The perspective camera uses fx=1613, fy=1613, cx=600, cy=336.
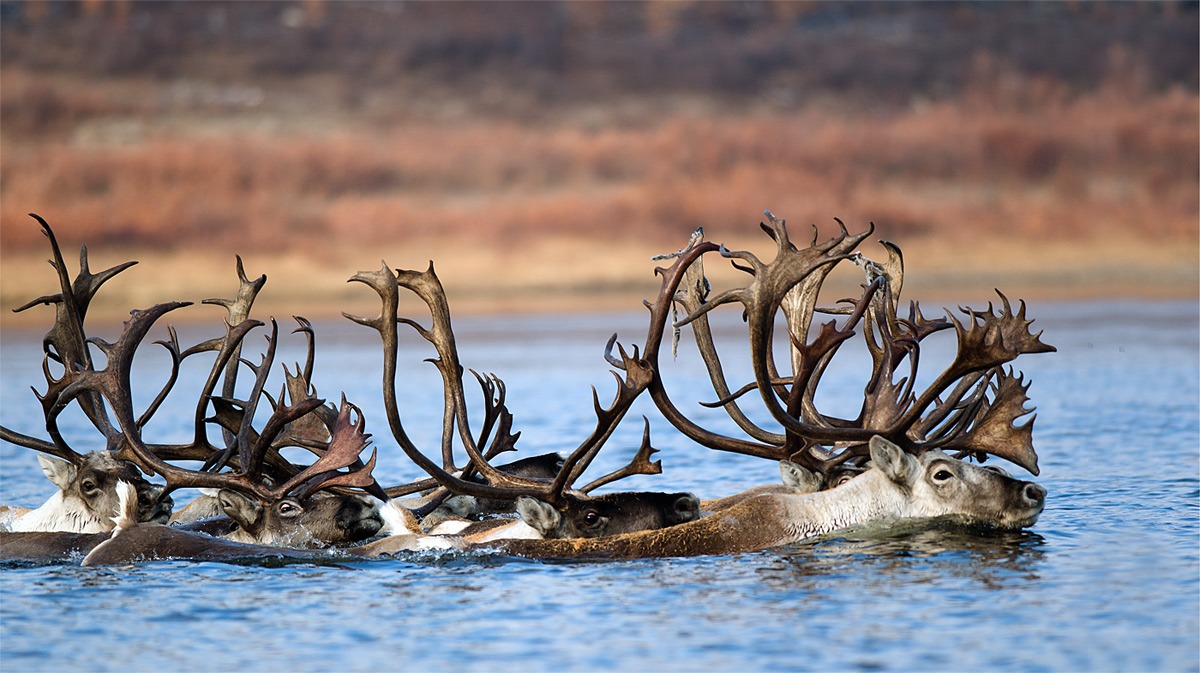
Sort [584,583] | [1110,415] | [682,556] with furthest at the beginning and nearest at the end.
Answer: [1110,415] → [682,556] → [584,583]

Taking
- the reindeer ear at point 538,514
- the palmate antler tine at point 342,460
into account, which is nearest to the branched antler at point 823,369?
the reindeer ear at point 538,514

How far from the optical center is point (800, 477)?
9.82 meters

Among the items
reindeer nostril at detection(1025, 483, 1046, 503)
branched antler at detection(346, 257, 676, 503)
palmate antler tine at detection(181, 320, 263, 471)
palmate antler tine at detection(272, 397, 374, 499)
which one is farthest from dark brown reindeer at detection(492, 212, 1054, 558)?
palmate antler tine at detection(181, 320, 263, 471)

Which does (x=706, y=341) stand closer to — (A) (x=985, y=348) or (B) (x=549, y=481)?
(B) (x=549, y=481)

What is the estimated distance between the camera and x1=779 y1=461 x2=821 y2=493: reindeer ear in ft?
32.1

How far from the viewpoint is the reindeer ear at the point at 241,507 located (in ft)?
31.3

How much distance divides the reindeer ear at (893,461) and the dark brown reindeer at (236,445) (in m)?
2.94

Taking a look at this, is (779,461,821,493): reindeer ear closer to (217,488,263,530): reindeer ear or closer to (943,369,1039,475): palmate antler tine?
(943,369,1039,475): palmate antler tine

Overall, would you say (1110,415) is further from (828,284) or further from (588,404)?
(828,284)

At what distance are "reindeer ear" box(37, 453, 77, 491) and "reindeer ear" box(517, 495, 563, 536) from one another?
291cm

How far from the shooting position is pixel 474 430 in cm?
1973

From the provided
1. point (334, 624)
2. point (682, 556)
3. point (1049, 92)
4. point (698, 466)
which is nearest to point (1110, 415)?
point (698, 466)

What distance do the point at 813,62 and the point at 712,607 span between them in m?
41.6

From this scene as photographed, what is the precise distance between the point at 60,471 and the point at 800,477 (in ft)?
14.9
